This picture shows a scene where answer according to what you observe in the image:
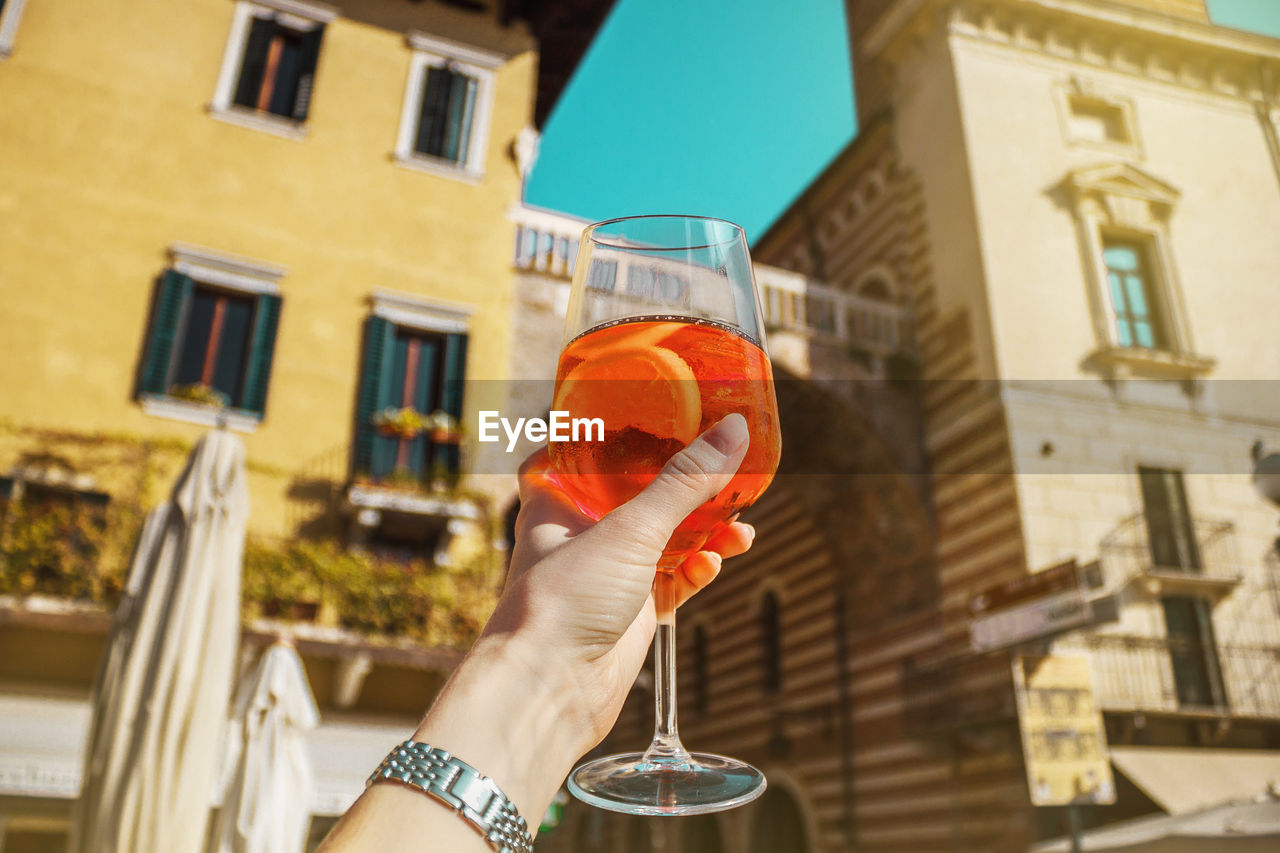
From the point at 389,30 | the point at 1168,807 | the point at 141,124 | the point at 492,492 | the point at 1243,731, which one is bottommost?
the point at 1168,807

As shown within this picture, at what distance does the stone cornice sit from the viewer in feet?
45.8

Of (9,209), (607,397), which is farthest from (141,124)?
(607,397)

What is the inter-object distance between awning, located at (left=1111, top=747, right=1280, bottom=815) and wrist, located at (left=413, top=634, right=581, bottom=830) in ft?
33.9

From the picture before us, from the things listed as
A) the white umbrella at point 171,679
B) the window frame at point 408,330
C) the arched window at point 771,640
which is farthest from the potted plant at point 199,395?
the arched window at point 771,640

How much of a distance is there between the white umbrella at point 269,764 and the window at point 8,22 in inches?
331

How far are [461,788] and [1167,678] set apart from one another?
38.6ft

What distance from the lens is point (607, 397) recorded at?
1.37 metres

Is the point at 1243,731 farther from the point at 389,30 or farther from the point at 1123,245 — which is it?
the point at 389,30

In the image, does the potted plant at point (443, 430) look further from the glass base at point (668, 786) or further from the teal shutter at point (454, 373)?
the glass base at point (668, 786)

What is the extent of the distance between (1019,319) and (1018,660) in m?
4.28

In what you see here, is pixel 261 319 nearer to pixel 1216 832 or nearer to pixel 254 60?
pixel 254 60

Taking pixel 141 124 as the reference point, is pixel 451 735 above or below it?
below

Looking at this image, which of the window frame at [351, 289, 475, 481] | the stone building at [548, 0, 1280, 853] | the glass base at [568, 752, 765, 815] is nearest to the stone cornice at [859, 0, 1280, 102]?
the stone building at [548, 0, 1280, 853]

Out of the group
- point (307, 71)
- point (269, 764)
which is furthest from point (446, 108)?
point (269, 764)
